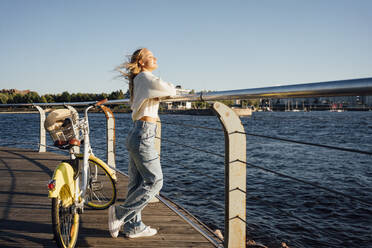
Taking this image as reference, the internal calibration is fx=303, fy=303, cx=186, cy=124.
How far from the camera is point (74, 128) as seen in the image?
2.91 meters

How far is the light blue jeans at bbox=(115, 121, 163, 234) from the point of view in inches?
98.2

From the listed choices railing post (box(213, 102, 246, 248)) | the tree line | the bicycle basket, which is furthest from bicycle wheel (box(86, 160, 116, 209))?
the tree line

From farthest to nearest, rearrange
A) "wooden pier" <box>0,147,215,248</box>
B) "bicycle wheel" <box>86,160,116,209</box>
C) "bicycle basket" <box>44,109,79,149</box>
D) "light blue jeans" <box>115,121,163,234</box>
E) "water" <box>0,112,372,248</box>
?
"water" <box>0,112,372,248</box> < "bicycle wheel" <box>86,160,116,209</box> < "bicycle basket" <box>44,109,79,149</box> < "wooden pier" <box>0,147,215,248</box> < "light blue jeans" <box>115,121,163,234</box>

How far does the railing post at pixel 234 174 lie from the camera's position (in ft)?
7.15

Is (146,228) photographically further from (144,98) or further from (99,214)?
(144,98)

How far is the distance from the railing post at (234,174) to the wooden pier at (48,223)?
0.40 meters

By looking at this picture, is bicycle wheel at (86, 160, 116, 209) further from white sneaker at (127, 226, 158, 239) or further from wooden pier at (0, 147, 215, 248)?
white sneaker at (127, 226, 158, 239)

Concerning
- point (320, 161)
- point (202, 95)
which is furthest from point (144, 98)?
point (320, 161)

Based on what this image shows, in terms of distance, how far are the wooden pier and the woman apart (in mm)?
279

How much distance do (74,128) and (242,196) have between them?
1.69 m

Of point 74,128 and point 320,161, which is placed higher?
point 74,128

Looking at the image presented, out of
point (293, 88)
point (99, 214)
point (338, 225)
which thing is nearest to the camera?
point (293, 88)

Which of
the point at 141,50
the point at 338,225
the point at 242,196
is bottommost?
the point at 338,225

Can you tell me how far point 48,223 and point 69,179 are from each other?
3.05 ft
